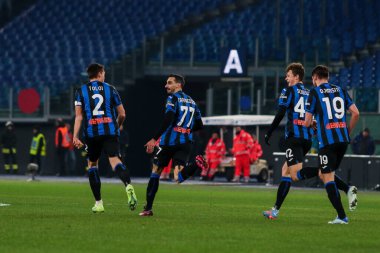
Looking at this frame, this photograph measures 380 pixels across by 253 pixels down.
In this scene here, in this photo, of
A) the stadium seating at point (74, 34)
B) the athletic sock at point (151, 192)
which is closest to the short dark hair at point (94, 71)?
the athletic sock at point (151, 192)

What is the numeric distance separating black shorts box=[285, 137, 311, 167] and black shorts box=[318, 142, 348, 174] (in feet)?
4.33

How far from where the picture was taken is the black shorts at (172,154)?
16.9 meters

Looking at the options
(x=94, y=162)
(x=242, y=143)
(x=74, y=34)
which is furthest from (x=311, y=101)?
(x=74, y=34)

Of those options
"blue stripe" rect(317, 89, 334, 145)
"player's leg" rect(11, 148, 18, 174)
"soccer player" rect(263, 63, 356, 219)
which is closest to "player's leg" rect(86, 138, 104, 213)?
"soccer player" rect(263, 63, 356, 219)

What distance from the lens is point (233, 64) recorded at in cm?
4188

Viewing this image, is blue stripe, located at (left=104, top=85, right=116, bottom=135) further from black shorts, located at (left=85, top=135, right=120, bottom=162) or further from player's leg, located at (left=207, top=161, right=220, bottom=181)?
player's leg, located at (left=207, top=161, right=220, bottom=181)

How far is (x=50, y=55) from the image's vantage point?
159 feet

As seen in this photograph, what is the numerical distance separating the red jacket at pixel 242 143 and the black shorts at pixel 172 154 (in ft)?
73.0

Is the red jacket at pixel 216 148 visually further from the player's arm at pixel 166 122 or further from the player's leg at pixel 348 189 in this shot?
the player's leg at pixel 348 189

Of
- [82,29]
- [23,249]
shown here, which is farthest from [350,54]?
[23,249]

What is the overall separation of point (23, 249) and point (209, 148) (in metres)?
30.1

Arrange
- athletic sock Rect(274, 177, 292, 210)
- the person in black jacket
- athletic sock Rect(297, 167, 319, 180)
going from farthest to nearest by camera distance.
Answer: the person in black jacket < athletic sock Rect(297, 167, 319, 180) < athletic sock Rect(274, 177, 292, 210)

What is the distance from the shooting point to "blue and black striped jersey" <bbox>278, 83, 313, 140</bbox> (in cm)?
1655

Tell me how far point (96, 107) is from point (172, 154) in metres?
1.30
